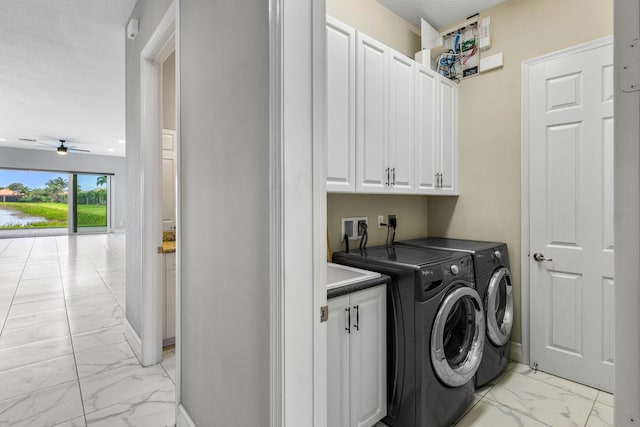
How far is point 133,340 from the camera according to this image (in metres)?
2.56

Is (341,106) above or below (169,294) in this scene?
above

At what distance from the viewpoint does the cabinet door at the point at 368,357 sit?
150cm

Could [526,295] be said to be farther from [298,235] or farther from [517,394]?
[298,235]

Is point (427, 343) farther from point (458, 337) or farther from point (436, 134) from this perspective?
point (436, 134)

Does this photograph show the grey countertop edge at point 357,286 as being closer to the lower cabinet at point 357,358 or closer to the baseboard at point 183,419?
the lower cabinet at point 357,358

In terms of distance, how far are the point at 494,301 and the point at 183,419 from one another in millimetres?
2056

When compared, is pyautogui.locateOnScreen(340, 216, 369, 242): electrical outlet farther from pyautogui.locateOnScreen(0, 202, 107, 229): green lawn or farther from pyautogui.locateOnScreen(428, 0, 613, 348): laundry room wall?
pyautogui.locateOnScreen(0, 202, 107, 229): green lawn

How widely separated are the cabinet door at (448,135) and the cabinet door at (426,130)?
93mm

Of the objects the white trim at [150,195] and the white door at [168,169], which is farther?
the white door at [168,169]

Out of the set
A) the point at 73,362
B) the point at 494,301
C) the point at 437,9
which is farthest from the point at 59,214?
the point at 494,301

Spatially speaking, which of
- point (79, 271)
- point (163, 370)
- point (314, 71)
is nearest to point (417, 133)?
point (314, 71)

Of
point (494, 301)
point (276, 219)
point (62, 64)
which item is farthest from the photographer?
point (62, 64)

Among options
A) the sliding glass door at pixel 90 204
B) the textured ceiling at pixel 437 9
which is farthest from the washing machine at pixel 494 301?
the sliding glass door at pixel 90 204

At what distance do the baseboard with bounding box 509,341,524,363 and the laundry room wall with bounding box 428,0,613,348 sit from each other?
5 centimetres
